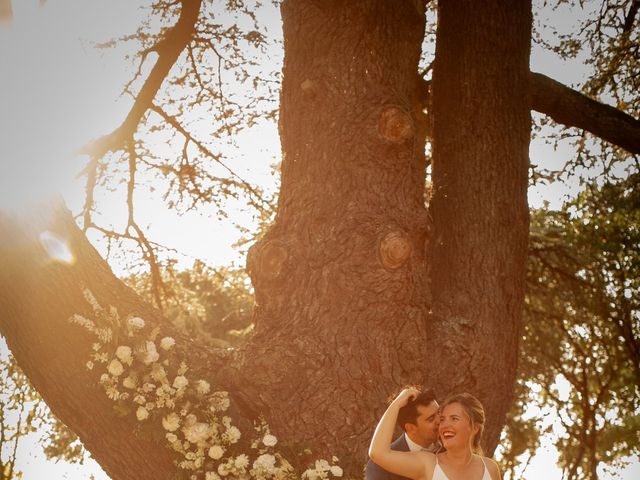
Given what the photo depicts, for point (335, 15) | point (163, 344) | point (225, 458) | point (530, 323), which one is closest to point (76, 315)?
point (163, 344)

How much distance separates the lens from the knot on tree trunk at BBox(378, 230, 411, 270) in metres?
5.12

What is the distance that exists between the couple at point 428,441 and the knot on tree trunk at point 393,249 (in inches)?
37.9

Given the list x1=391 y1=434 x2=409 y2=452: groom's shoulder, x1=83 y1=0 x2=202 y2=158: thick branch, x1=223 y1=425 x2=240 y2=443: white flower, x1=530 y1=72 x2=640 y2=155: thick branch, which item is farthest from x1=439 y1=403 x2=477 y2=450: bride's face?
x1=83 y1=0 x2=202 y2=158: thick branch

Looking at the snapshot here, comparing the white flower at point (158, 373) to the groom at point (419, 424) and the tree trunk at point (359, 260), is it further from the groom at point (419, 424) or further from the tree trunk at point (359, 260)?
the groom at point (419, 424)

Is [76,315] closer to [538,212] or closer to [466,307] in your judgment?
[466,307]

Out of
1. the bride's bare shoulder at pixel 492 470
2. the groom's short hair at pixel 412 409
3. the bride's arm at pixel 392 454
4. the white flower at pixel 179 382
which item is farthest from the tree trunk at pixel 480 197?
the white flower at pixel 179 382

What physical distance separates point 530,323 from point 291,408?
397 inches

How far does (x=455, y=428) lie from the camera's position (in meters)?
4.32

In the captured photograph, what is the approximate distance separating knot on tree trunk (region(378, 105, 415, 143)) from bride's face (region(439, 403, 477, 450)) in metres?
2.03

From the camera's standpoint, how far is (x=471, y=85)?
6.07m

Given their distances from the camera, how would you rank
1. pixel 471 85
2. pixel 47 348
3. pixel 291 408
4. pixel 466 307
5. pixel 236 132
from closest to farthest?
pixel 47 348
pixel 291 408
pixel 466 307
pixel 471 85
pixel 236 132

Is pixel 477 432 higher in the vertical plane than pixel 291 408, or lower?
lower

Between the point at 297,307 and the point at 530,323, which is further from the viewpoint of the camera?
the point at 530,323

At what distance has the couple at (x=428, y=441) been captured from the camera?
4156mm
